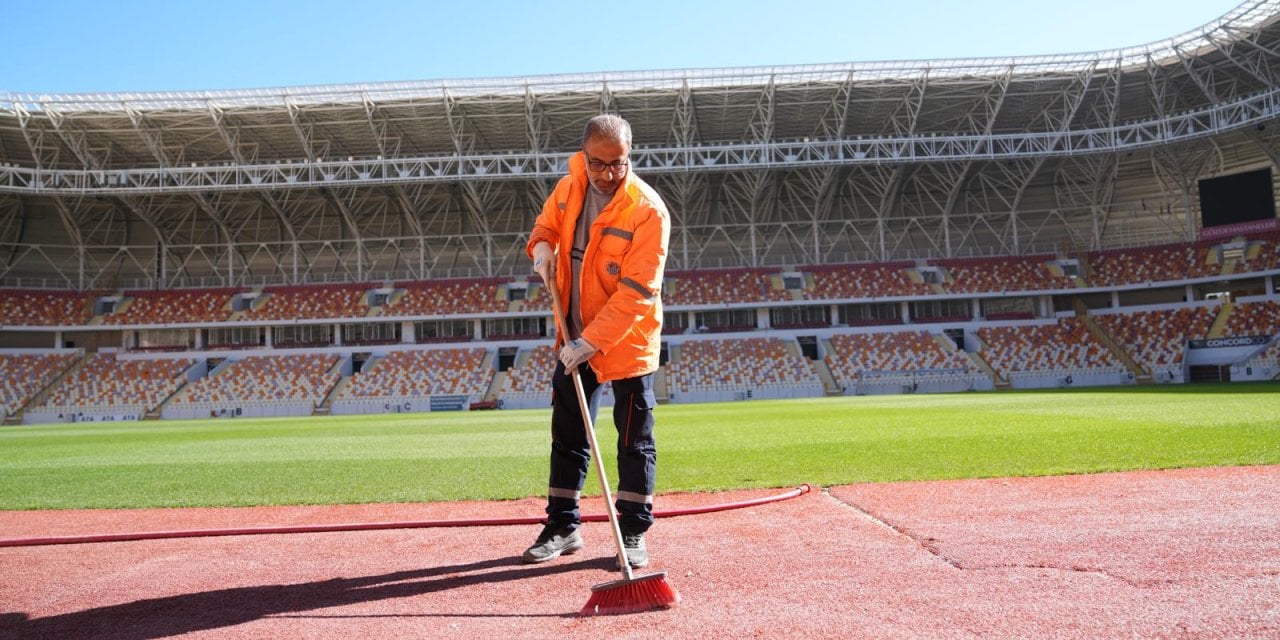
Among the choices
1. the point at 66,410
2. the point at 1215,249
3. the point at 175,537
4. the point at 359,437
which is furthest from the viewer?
the point at 1215,249

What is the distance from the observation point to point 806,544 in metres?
4.38

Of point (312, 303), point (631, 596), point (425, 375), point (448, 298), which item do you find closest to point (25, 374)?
point (312, 303)

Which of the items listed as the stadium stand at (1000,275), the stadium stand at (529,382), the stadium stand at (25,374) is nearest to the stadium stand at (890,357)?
the stadium stand at (1000,275)

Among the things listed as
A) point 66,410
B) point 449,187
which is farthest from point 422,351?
point 66,410

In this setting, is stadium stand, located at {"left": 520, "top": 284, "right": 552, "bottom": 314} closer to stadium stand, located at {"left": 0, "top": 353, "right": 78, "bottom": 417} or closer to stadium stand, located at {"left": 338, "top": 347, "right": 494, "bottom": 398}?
stadium stand, located at {"left": 338, "top": 347, "right": 494, "bottom": 398}

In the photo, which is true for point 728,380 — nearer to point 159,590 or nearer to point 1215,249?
point 1215,249

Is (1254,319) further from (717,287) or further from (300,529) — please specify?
(300,529)

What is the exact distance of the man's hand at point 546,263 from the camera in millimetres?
4512

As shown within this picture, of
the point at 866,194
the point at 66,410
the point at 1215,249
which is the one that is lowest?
the point at 66,410

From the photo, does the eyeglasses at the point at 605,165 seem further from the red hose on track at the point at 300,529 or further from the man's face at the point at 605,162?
the red hose on track at the point at 300,529

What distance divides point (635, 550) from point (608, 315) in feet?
4.06

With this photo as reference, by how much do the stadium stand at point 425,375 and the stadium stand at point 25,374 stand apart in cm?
1552

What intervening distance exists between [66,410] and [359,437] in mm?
29643

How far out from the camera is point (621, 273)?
4.26m
